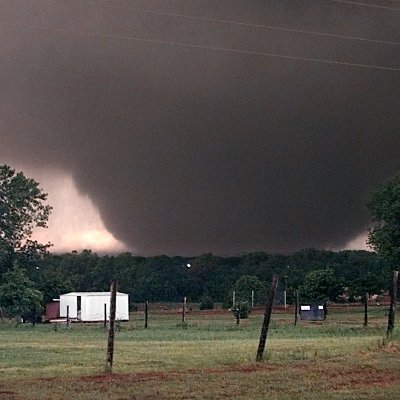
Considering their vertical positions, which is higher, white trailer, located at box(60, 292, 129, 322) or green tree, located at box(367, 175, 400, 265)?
green tree, located at box(367, 175, 400, 265)

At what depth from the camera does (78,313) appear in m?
71.1

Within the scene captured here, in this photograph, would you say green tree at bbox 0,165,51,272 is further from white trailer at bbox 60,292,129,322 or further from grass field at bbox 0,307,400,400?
grass field at bbox 0,307,400,400

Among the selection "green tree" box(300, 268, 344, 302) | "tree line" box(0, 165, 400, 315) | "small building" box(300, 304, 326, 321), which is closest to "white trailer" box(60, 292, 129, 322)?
"tree line" box(0, 165, 400, 315)

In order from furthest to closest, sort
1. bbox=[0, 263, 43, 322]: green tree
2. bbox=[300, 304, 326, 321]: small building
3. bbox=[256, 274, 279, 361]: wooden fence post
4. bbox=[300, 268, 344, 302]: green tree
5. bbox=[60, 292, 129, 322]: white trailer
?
1. bbox=[300, 268, 344, 302]: green tree
2. bbox=[60, 292, 129, 322]: white trailer
3. bbox=[0, 263, 43, 322]: green tree
4. bbox=[300, 304, 326, 321]: small building
5. bbox=[256, 274, 279, 361]: wooden fence post

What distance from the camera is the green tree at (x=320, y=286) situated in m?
80.3

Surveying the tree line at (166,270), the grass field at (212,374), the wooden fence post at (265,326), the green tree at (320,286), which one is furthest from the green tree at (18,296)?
the wooden fence post at (265,326)

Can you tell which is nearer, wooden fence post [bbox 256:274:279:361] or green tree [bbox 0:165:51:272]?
wooden fence post [bbox 256:274:279:361]

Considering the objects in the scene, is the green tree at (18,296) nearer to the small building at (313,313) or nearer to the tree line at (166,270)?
the tree line at (166,270)

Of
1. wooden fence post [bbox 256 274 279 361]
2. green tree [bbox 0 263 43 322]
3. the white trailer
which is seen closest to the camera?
wooden fence post [bbox 256 274 279 361]

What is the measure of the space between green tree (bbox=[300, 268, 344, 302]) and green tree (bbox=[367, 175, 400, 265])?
5352mm

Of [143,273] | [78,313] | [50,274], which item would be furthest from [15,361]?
[143,273]

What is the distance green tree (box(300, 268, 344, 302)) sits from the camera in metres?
80.3

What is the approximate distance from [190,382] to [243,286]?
266 ft

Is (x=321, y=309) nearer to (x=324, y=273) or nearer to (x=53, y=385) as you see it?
(x=324, y=273)
